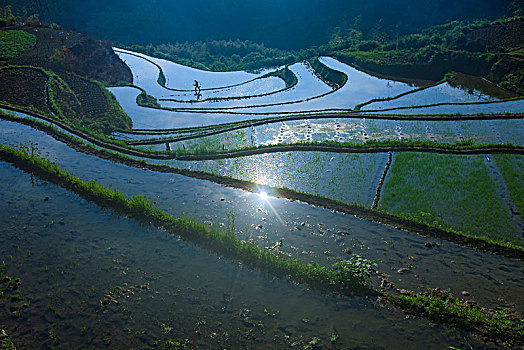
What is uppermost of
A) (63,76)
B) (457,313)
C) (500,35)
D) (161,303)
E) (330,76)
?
(500,35)

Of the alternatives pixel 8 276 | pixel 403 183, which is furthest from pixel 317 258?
pixel 8 276

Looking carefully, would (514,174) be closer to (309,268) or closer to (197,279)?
(309,268)

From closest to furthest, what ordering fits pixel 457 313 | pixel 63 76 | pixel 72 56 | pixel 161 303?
pixel 457 313 < pixel 161 303 < pixel 63 76 < pixel 72 56

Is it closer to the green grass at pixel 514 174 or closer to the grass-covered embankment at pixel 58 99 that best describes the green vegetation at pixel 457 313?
the green grass at pixel 514 174

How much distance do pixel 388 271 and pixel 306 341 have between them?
5.77 ft

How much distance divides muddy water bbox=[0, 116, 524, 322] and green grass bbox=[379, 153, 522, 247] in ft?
2.33

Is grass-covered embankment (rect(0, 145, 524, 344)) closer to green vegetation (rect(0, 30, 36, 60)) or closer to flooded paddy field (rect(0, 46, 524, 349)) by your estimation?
flooded paddy field (rect(0, 46, 524, 349))

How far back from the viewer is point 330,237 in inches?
216

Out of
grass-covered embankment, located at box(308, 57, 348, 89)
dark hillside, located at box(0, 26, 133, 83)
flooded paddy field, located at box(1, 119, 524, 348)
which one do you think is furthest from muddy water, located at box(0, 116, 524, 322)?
dark hillside, located at box(0, 26, 133, 83)

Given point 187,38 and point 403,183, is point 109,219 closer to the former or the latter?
point 403,183

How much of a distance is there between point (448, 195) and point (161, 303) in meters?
5.79

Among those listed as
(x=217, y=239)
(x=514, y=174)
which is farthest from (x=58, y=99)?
(x=514, y=174)

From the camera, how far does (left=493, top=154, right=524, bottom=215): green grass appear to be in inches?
243

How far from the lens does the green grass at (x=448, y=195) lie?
5637 millimetres
